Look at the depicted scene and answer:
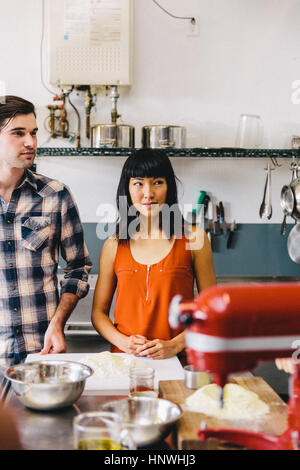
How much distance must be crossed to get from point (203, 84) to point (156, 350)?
88.0 inches

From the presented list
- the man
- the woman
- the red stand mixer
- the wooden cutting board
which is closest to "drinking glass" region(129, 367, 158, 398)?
the wooden cutting board

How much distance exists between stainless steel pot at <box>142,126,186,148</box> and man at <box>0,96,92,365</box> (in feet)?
Result: 3.62

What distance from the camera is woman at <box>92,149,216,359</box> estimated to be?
2.06 m

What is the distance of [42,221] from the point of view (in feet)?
7.29

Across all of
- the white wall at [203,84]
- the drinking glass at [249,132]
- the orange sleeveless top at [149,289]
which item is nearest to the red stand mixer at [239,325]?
the orange sleeveless top at [149,289]

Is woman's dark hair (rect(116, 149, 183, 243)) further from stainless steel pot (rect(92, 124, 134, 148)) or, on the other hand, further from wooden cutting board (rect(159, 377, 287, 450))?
stainless steel pot (rect(92, 124, 134, 148))

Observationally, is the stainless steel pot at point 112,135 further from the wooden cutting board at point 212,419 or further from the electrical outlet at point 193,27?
the wooden cutting board at point 212,419

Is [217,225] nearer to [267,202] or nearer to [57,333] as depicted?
[267,202]

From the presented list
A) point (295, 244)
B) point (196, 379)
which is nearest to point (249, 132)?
point (295, 244)

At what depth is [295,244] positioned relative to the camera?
11.4ft

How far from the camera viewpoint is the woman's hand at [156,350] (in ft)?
5.96

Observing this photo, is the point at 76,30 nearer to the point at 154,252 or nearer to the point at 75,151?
the point at 75,151

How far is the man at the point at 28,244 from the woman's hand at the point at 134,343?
0.30m

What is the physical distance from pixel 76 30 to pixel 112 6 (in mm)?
259
